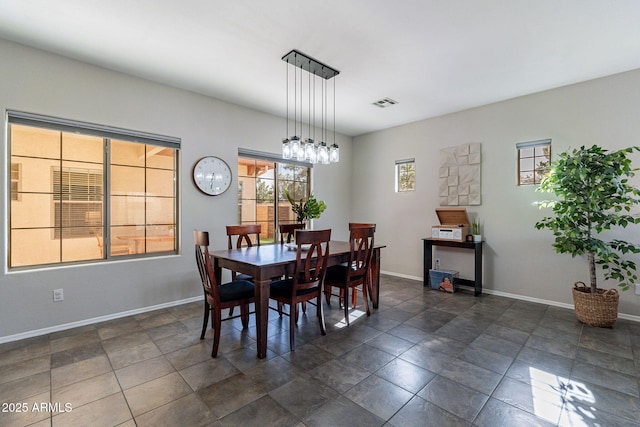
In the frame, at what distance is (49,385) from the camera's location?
199 cm

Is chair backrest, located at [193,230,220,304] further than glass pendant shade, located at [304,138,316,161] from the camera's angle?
No

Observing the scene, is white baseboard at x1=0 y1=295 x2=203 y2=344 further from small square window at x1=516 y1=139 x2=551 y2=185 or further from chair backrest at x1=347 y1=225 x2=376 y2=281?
small square window at x1=516 y1=139 x2=551 y2=185

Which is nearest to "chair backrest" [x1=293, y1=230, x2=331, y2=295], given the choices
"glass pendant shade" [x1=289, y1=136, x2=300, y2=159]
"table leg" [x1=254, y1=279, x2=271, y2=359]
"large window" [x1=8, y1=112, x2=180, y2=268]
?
"table leg" [x1=254, y1=279, x2=271, y2=359]

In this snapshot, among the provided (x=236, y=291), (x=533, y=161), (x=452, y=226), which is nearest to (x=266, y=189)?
(x=236, y=291)

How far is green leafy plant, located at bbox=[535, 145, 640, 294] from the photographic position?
2852 mm

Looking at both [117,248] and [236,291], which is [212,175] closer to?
[117,248]

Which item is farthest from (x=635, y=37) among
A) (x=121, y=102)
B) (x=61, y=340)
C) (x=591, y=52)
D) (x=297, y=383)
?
(x=61, y=340)

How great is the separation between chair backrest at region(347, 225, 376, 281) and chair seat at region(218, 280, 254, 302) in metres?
1.04

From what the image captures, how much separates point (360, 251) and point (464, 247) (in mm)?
1922

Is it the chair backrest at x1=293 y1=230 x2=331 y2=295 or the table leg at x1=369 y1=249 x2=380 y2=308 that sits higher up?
the chair backrest at x1=293 y1=230 x2=331 y2=295

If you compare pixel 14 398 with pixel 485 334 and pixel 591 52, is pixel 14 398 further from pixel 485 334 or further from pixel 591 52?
pixel 591 52

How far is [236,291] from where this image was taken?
2582mm

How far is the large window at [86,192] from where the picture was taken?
9.21ft

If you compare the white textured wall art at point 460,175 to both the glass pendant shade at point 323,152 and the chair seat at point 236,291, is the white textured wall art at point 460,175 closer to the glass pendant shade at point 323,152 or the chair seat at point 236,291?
the glass pendant shade at point 323,152
